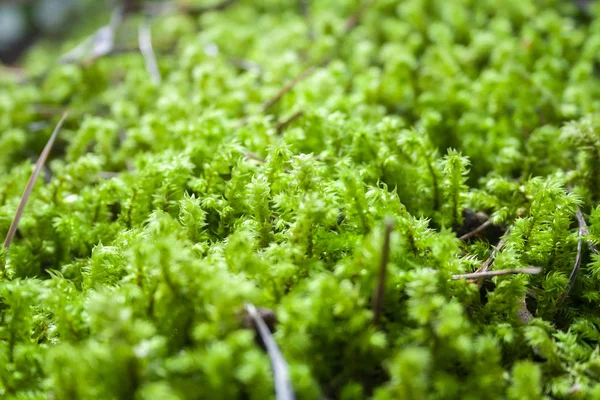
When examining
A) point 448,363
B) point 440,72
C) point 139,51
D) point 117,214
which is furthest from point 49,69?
point 448,363

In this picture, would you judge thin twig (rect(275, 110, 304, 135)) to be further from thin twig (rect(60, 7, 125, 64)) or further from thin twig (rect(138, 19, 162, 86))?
thin twig (rect(60, 7, 125, 64))

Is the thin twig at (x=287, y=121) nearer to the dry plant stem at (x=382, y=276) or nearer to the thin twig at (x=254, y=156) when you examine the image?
the thin twig at (x=254, y=156)

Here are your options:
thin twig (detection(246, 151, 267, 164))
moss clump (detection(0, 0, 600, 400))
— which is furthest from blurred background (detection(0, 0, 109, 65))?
thin twig (detection(246, 151, 267, 164))

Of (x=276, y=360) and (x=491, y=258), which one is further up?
(x=276, y=360)

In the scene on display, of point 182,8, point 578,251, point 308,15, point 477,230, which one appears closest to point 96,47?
point 182,8

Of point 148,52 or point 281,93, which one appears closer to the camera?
point 281,93

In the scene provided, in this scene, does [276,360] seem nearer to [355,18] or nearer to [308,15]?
[355,18]

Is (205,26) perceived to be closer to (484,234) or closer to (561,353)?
(484,234)

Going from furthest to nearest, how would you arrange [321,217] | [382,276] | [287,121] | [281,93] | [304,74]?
[304,74] → [281,93] → [287,121] → [321,217] → [382,276]
